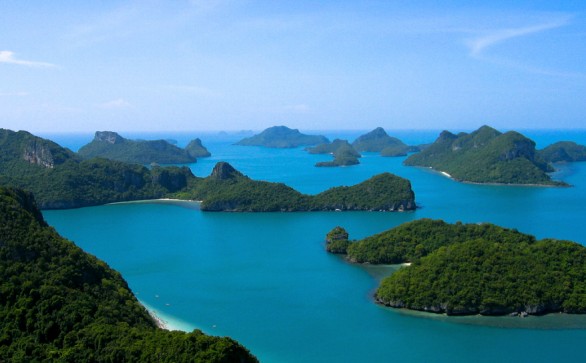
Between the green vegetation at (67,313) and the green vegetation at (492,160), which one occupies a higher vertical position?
the green vegetation at (492,160)

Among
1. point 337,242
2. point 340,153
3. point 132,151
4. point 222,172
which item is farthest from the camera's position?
point 340,153

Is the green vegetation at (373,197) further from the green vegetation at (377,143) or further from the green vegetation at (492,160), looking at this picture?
the green vegetation at (377,143)

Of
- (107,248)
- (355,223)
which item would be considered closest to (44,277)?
(107,248)

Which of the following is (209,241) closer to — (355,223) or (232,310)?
(355,223)

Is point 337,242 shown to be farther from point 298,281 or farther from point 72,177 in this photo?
point 72,177

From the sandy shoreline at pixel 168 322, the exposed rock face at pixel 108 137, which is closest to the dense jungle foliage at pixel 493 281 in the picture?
the sandy shoreline at pixel 168 322

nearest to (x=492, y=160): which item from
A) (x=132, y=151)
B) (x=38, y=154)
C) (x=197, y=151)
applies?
(x=38, y=154)
